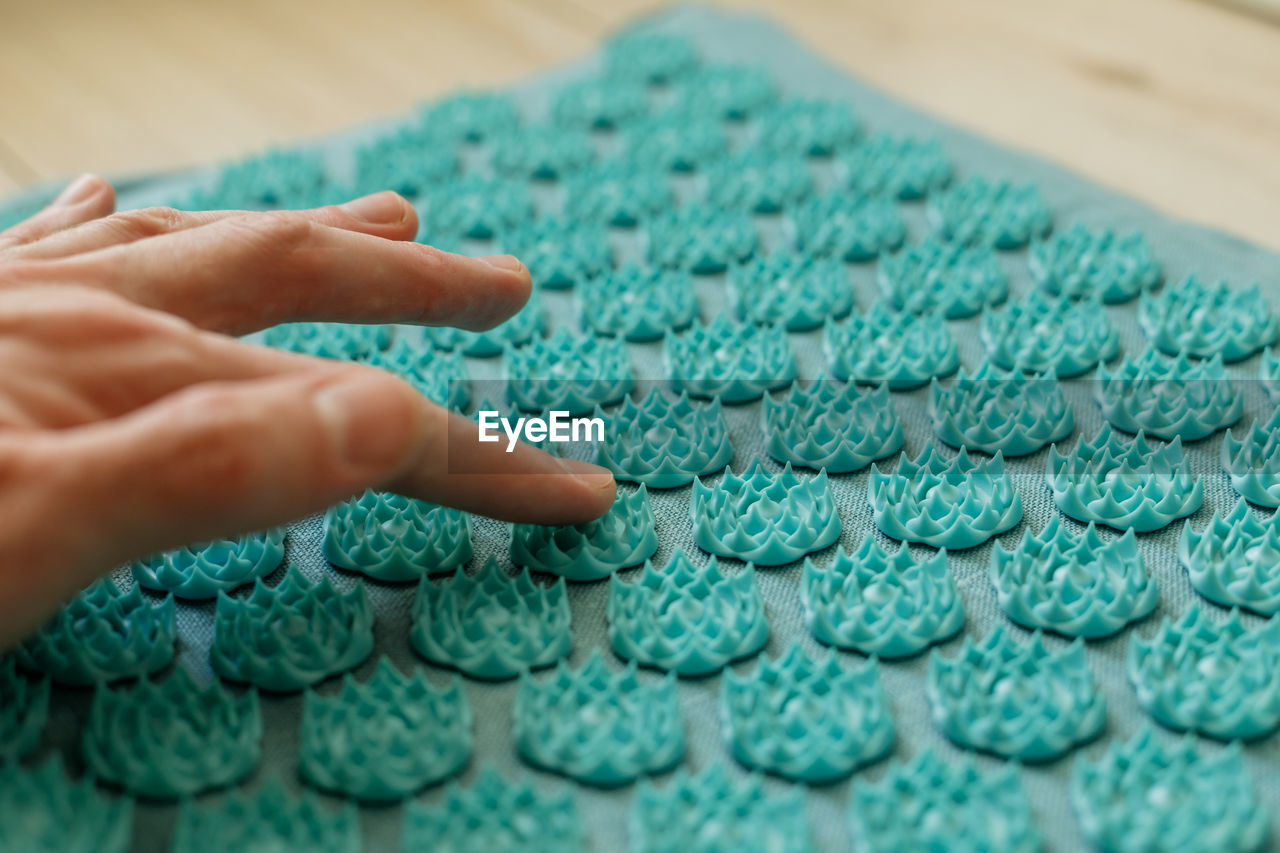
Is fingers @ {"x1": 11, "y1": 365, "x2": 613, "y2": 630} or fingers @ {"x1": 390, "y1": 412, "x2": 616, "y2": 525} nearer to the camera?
fingers @ {"x1": 11, "y1": 365, "x2": 613, "y2": 630}

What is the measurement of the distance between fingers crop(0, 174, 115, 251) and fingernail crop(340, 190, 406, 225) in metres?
0.14

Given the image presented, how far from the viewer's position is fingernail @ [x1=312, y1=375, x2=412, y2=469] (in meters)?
0.40

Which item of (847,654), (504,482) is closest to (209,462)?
(504,482)

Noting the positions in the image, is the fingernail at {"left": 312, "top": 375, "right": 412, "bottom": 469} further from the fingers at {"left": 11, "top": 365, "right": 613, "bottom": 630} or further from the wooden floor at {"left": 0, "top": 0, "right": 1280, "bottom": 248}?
the wooden floor at {"left": 0, "top": 0, "right": 1280, "bottom": 248}

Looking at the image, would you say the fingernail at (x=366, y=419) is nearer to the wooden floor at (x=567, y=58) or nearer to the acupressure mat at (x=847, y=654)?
the acupressure mat at (x=847, y=654)

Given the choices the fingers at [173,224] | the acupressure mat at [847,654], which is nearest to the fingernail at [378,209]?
the fingers at [173,224]

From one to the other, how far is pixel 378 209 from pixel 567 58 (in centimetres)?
68

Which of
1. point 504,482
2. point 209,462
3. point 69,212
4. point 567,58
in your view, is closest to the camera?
point 209,462

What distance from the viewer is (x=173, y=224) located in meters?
0.53

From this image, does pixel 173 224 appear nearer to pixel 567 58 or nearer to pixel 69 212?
pixel 69 212

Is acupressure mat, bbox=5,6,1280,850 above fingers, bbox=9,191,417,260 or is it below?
below

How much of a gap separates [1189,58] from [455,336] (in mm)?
799

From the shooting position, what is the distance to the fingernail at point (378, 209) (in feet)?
1.92

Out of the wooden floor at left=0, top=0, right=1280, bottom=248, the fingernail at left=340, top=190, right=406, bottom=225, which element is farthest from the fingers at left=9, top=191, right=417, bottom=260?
the wooden floor at left=0, top=0, right=1280, bottom=248
